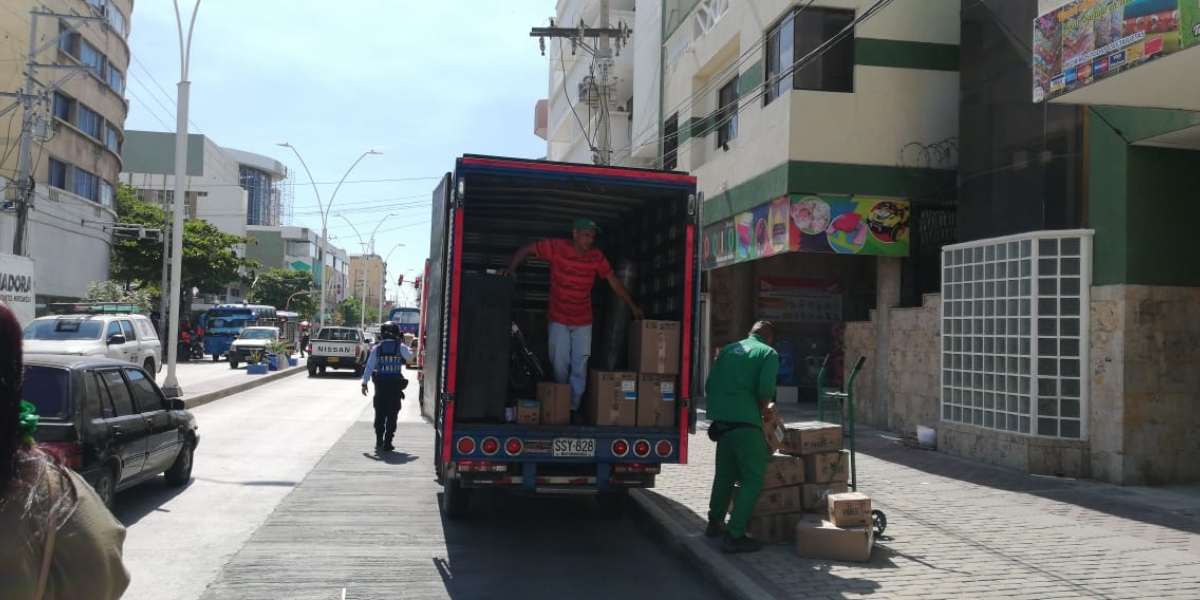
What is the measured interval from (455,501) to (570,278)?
2.25 metres

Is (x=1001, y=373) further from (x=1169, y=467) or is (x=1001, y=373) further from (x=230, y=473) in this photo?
(x=230, y=473)

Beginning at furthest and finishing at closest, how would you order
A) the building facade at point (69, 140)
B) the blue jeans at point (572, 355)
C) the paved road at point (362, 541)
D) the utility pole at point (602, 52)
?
the building facade at point (69, 140) < the utility pole at point (602, 52) < the blue jeans at point (572, 355) < the paved road at point (362, 541)

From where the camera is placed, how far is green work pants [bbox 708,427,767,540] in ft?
22.2

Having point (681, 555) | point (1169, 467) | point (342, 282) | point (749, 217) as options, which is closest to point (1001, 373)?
point (1169, 467)

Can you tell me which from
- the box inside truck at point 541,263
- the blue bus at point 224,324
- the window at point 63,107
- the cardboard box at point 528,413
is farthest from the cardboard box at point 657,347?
the blue bus at point 224,324

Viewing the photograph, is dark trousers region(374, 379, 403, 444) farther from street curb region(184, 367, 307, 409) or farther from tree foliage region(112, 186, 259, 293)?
tree foliage region(112, 186, 259, 293)

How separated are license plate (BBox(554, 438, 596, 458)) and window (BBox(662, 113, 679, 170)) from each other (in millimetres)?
16937

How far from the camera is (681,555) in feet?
23.4

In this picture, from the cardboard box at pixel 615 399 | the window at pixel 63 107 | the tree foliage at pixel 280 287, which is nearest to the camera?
the cardboard box at pixel 615 399

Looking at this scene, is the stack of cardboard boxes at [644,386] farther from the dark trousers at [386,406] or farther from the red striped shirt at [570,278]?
the dark trousers at [386,406]

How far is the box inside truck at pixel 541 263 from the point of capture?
7484mm

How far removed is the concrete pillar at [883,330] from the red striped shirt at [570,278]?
833cm

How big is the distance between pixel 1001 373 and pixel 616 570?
662 centimetres

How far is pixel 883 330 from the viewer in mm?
15156
